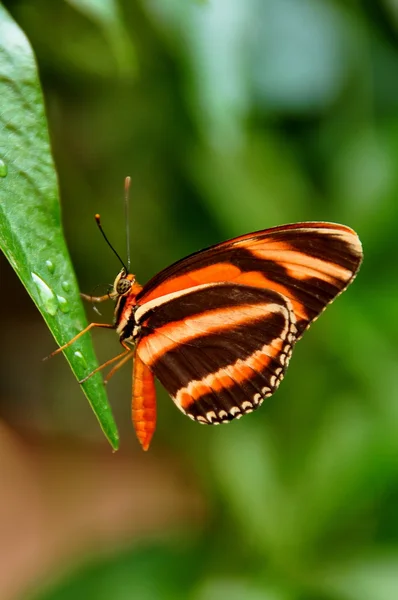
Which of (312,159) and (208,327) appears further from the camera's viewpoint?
(312,159)

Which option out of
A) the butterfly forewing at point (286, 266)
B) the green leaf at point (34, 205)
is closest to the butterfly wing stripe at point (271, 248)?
the butterfly forewing at point (286, 266)

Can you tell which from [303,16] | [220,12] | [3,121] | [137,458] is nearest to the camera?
[3,121]

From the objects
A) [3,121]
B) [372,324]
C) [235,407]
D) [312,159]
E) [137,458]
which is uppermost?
[3,121]

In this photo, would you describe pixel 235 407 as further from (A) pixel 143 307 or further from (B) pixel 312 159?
(B) pixel 312 159

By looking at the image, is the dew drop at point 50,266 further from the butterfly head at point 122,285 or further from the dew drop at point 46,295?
the butterfly head at point 122,285

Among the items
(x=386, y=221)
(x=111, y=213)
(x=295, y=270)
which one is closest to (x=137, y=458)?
(x=111, y=213)

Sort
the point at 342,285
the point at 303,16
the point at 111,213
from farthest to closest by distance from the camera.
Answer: the point at 111,213 < the point at 303,16 < the point at 342,285

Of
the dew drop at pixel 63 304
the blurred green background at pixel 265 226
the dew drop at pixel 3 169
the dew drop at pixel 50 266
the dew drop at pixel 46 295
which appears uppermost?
the dew drop at pixel 3 169

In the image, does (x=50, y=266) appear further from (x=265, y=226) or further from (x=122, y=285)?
(x=265, y=226)
